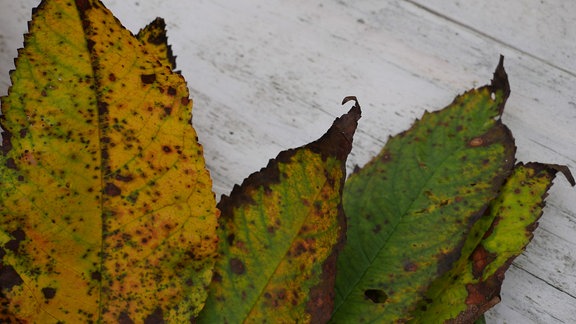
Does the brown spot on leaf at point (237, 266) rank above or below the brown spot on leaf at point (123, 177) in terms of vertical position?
below

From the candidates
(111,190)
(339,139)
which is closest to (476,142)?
(339,139)

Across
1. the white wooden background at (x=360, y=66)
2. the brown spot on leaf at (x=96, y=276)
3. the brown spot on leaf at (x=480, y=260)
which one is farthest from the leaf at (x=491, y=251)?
the brown spot on leaf at (x=96, y=276)

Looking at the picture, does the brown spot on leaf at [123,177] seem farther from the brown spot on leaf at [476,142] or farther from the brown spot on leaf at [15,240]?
the brown spot on leaf at [476,142]

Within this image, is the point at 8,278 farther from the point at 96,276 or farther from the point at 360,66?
the point at 360,66

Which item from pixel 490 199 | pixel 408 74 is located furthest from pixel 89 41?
pixel 408 74

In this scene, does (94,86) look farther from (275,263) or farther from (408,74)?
(408,74)

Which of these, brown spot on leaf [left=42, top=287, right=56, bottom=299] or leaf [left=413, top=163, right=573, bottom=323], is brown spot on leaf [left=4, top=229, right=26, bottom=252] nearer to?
brown spot on leaf [left=42, top=287, right=56, bottom=299]
